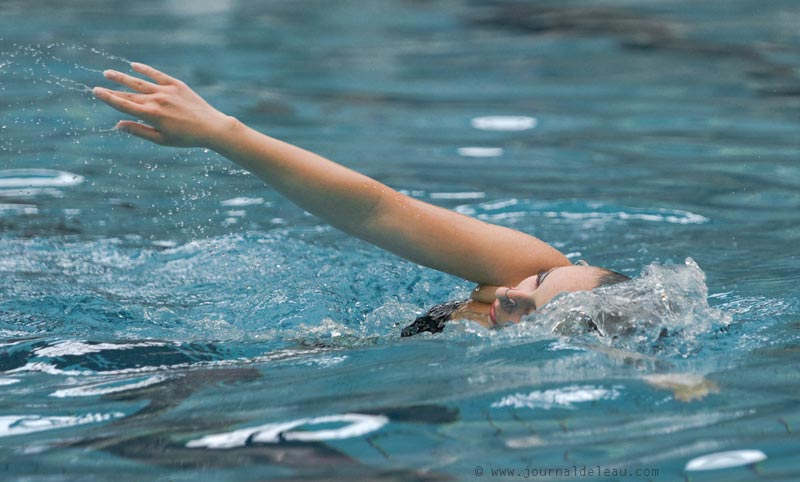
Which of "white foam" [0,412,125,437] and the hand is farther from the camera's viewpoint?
the hand

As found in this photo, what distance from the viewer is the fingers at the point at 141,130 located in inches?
131

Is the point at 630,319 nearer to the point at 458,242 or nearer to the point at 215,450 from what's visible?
the point at 458,242

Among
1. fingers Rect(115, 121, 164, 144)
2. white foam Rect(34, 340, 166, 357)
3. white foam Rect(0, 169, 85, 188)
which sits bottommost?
white foam Rect(34, 340, 166, 357)

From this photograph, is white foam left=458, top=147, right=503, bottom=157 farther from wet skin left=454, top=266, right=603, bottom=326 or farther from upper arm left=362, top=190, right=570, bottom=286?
wet skin left=454, top=266, right=603, bottom=326

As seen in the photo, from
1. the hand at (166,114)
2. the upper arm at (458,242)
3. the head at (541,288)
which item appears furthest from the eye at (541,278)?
the hand at (166,114)

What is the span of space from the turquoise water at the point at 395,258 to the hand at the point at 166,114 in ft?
2.20

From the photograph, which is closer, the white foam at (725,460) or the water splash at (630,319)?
the white foam at (725,460)

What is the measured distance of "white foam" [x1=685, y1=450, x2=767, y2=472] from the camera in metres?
2.41

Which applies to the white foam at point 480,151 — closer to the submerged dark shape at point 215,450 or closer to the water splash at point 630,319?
the water splash at point 630,319

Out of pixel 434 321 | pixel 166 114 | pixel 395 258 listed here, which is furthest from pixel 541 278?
pixel 395 258

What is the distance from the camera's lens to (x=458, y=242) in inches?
137

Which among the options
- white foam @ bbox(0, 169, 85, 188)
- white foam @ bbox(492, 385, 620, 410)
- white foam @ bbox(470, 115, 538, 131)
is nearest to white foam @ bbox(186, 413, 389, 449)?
white foam @ bbox(492, 385, 620, 410)

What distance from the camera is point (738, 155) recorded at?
22.4ft

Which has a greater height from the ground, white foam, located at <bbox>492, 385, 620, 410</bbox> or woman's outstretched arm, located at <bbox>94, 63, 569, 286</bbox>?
woman's outstretched arm, located at <bbox>94, 63, 569, 286</bbox>
